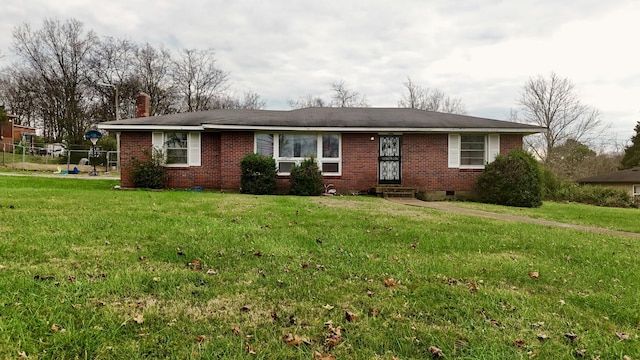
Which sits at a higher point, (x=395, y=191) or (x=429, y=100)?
(x=429, y=100)

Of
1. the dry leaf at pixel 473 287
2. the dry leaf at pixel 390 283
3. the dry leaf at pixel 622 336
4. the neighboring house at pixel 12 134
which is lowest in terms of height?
the dry leaf at pixel 622 336

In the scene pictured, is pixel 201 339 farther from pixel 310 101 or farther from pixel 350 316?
pixel 310 101

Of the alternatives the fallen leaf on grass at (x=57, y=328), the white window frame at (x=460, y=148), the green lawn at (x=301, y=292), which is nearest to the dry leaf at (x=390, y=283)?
the green lawn at (x=301, y=292)

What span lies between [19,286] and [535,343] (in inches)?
166

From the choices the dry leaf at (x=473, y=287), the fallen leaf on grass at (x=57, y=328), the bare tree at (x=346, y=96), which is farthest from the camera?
the bare tree at (x=346, y=96)

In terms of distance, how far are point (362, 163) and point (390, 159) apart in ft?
4.06

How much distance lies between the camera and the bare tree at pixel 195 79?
4181cm

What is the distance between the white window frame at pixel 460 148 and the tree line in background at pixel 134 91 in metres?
22.3

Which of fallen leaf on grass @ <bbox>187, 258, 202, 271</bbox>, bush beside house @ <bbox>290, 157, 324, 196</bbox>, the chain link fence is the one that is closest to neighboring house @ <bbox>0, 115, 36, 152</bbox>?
the chain link fence

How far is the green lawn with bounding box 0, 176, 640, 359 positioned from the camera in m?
2.47

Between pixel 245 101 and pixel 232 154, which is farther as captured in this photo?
pixel 245 101

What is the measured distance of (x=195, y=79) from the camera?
1666 inches

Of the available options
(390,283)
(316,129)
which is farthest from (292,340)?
(316,129)

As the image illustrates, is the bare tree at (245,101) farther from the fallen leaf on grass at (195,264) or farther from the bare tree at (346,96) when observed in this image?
the fallen leaf on grass at (195,264)
